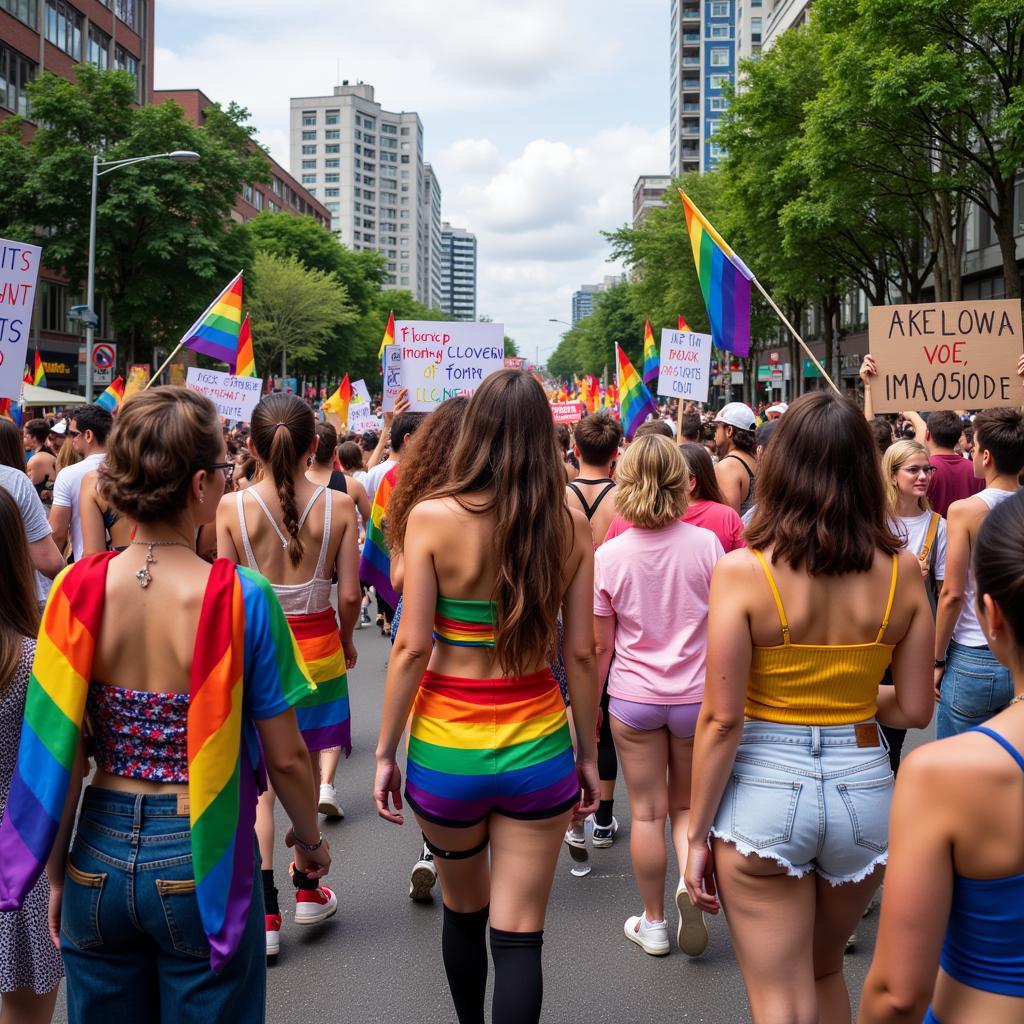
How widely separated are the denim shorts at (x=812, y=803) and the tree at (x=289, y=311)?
57.1 metres

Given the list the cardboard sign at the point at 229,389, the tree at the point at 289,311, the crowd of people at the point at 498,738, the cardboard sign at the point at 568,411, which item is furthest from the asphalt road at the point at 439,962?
the tree at the point at 289,311

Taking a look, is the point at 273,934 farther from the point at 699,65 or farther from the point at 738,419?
the point at 699,65

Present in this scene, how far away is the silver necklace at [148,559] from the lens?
245cm

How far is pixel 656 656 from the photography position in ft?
14.3

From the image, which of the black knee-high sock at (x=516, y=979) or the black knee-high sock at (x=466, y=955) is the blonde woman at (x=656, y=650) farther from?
the black knee-high sock at (x=516, y=979)

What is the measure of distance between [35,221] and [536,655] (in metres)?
38.1

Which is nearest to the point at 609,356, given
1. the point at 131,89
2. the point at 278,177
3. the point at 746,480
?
the point at 278,177

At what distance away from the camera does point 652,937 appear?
4406 millimetres

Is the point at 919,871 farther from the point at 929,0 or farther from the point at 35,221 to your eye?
the point at 35,221

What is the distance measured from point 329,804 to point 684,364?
912cm

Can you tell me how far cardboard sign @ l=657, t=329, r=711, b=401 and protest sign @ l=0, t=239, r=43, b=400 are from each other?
844 centimetres

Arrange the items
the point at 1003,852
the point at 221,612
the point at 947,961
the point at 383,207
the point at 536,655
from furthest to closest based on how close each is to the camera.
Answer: the point at 383,207 → the point at 536,655 → the point at 221,612 → the point at 947,961 → the point at 1003,852

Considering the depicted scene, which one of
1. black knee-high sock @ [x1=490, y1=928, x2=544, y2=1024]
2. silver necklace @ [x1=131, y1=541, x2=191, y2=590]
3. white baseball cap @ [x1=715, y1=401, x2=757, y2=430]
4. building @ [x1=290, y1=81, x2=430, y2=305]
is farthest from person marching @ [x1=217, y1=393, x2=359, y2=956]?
building @ [x1=290, y1=81, x2=430, y2=305]

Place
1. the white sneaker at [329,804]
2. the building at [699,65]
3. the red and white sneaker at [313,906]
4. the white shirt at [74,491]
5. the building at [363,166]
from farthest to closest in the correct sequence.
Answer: the building at [363,166], the building at [699,65], the white shirt at [74,491], the white sneaker at [329,804], the red and white sneaker at [313,906]
